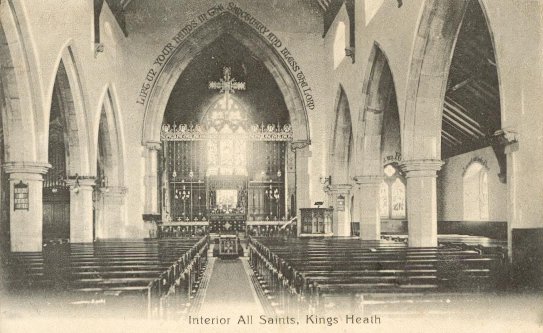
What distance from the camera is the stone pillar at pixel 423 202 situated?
38.1 feet

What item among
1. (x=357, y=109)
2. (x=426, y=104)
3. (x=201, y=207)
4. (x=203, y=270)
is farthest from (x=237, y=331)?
(x=201, y=207)

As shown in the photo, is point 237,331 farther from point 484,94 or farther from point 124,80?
point 124,80

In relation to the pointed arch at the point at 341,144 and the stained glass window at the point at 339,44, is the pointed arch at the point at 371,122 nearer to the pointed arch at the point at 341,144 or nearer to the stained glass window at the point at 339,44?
the stained glass window at the point at 339,44

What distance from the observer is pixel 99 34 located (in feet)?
52.2

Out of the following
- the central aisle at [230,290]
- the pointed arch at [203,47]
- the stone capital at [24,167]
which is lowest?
the central aisle at [230,290]

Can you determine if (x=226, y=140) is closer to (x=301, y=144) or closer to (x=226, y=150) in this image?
(x=226, y=150)

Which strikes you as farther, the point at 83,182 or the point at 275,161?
the point at 275,161

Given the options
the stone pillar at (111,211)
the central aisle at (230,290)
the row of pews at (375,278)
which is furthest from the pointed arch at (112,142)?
the row of pews at (375,278)

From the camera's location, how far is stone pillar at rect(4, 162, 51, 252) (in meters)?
11.1

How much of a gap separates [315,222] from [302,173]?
3.55 meters

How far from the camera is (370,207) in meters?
15.5

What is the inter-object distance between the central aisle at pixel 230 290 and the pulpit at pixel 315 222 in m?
2.43

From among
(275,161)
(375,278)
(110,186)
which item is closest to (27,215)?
(375,278)

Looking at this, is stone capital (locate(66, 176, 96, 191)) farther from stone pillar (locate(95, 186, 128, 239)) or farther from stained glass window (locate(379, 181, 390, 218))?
stained glass window (locate(379, 181, 390, 218))
